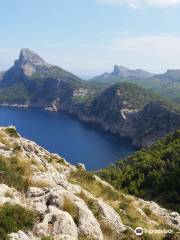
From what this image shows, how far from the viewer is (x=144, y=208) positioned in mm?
26406

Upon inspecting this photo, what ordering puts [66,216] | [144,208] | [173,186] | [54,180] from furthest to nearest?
[173,186]
[144,208]
[54,180]
[66,216]

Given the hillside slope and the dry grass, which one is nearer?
the dry grass

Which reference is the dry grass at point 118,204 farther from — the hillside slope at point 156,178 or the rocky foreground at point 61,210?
the hillside slope at point 156,178

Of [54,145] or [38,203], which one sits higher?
[38,203]

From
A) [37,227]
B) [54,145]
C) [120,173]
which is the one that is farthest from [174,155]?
[54,145]

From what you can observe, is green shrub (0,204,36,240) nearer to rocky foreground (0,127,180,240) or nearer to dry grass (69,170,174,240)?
rocky foreground (0,127,180,240)

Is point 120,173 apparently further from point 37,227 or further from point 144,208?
point 37,227

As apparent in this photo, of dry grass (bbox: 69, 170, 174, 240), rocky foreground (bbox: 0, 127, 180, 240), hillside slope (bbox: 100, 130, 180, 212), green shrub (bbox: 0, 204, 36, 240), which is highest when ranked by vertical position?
green shrub (bbox: 0, 204, 36, 240)

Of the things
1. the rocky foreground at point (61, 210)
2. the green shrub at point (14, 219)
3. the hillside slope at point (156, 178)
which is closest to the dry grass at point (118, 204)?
the rocky foreground at point (61, 210)

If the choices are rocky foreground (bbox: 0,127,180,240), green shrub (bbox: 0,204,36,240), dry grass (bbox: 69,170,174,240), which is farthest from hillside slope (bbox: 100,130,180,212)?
green shrub (bbox: 0,204,36,240)

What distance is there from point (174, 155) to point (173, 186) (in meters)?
18.1

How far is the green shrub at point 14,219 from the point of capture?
13137mm

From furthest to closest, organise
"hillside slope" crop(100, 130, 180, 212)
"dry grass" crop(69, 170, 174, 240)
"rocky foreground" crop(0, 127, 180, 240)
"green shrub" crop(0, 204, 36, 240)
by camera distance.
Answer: "hillside slope" crop(100, 130, 180, 212) → "dry grass" crop(69, 170, 174, 240) → "rocky foreground" crop(0, 127, 180, 240) → "green shrub" crop(0, 204, 36, 240)

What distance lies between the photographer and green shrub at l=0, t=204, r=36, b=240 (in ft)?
43.1
